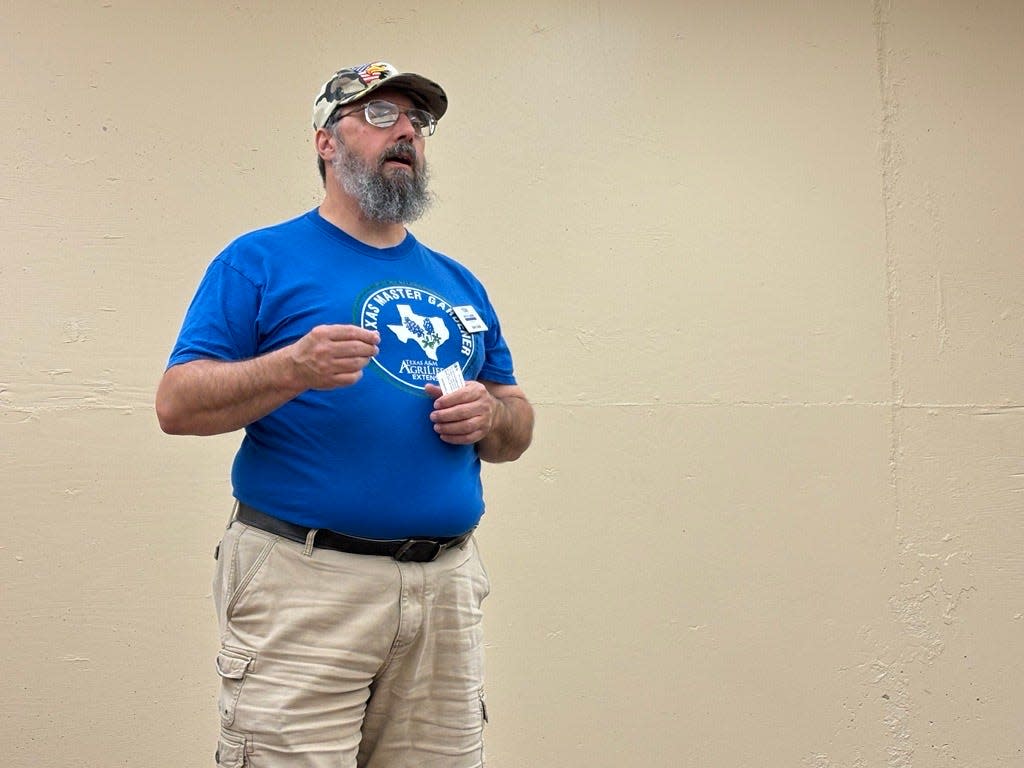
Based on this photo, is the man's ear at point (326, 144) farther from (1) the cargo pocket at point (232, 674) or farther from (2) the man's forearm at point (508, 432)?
(1) the cargo pocket at point (232, 674)

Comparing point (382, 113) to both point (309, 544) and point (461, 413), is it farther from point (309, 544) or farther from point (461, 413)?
point (309, 544)

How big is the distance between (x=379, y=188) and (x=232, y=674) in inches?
34.6

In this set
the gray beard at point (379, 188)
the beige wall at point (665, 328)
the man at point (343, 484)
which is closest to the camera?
the man at point (343, 484)

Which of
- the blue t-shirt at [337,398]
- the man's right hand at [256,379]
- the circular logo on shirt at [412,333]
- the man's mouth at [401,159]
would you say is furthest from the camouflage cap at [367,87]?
the man's right hand at [256,379]

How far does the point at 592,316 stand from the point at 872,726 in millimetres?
1357

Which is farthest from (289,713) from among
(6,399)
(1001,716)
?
(1001,716)

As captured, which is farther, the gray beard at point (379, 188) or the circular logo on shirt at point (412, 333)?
the gray beard at point (379, 188)

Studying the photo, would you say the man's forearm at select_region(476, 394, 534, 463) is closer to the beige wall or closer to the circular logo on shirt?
the circular logo on shirt

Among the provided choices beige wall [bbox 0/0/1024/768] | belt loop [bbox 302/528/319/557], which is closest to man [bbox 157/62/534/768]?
belt loop [bbox 302/528/319/557]

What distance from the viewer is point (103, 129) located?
2.70 m

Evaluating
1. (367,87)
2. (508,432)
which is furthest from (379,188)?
(508,432)

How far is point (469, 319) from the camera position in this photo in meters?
2.03

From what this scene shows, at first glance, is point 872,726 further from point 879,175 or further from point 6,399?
point 6,399

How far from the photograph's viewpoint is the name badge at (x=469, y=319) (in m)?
2.02
